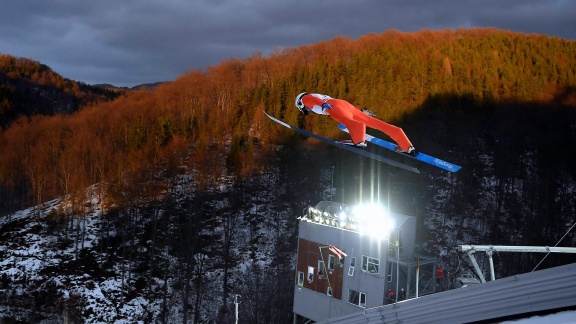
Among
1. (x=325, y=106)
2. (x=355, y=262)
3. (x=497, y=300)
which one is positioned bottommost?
(x=355, y=262)

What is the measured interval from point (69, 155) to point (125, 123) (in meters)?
12.5

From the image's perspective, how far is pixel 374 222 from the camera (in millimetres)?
17406

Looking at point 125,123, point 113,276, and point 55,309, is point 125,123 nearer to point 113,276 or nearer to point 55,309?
point 113,276

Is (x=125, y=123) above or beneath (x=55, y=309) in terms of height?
above

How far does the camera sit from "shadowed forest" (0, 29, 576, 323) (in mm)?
36562

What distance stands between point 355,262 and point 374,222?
76.3 inches

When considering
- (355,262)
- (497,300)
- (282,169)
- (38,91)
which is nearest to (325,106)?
(497,300)

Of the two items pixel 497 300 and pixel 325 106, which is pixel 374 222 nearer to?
pixel 325 106

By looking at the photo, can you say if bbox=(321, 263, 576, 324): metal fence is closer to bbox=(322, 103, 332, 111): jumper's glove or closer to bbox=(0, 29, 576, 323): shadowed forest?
bbox=(322, 103, 332, 111): jumper's glove

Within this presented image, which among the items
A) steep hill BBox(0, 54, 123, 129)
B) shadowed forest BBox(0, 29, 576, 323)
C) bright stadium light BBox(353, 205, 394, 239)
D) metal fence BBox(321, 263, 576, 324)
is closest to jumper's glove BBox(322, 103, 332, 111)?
metal fence BBox(321, 263, 576, 324)

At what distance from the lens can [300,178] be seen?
46.3m

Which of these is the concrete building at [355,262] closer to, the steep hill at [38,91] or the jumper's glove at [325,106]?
the jumper's glove at [325,106]

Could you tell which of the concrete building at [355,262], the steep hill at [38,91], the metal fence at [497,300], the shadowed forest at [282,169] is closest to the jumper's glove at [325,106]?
the metal fence at [497,300]

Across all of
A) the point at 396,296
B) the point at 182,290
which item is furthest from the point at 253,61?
the point at 396,296
